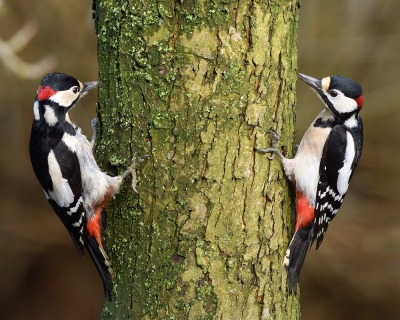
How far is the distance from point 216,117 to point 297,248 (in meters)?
0.86

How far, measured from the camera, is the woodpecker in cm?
307

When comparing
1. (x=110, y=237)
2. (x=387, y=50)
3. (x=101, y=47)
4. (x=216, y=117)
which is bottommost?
(x=110, y=237)

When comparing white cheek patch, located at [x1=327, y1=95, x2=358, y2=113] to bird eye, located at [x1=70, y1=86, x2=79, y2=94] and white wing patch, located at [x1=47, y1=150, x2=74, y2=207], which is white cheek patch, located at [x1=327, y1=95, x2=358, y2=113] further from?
white wing patch, located at [x1=47, y1=150, x2=74, y2=207]

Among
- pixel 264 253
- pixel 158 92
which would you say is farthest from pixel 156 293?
pixel 158 92

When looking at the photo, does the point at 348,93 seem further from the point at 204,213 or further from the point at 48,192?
the point at 48,192

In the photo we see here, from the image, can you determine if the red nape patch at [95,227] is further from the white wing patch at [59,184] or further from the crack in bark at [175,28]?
the crack in bark at [175,28]

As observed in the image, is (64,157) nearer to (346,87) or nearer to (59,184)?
(59,184)

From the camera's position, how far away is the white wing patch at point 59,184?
10.3 ft

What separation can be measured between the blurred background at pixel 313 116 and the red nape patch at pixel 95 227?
3.46 m

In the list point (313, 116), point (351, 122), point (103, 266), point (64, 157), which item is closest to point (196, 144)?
point (103, 266)

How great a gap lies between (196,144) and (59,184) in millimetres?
1069

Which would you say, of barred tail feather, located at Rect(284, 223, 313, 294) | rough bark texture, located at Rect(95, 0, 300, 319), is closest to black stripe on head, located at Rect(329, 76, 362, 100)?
rough bark texture, located at Rect(95, 0, 300, 319)

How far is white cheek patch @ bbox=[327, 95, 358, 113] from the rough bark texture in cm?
67

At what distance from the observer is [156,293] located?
2.53 meters
